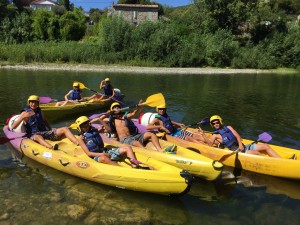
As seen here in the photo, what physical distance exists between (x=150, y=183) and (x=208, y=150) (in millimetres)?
2404

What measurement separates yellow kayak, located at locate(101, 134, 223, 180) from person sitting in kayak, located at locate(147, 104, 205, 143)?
2.57 ft

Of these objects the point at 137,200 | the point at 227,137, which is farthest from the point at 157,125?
the point at 137,200

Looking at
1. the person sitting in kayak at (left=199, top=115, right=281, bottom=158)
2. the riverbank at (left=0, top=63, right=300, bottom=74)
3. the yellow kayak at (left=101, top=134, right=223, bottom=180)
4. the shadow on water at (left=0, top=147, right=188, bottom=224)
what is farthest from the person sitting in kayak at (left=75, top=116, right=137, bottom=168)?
the riverbank at (left=0, top=63, right=300, bottom=74)

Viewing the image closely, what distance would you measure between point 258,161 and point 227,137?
933mm

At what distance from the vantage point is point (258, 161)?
7.82 meters

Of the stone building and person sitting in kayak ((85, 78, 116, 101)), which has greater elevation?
the stone building

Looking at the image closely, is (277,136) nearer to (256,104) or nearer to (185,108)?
(185,108)

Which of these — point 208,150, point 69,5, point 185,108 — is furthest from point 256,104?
point 69,5

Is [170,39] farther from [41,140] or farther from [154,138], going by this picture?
[41,140]

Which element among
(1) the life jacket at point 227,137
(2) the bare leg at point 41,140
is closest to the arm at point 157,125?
(1) the life jacket at point 227,137

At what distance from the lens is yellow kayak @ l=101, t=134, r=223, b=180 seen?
692 cm

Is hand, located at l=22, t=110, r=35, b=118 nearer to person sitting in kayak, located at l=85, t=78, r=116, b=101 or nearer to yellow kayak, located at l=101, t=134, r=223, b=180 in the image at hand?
yellow kayak, located at l=101, t=134, r=223, b=180

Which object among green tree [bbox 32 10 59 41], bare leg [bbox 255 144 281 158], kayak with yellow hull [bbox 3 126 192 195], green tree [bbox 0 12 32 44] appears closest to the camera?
kayak with yellow hull [bbox 3 126 192 195]

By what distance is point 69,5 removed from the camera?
60750mm
